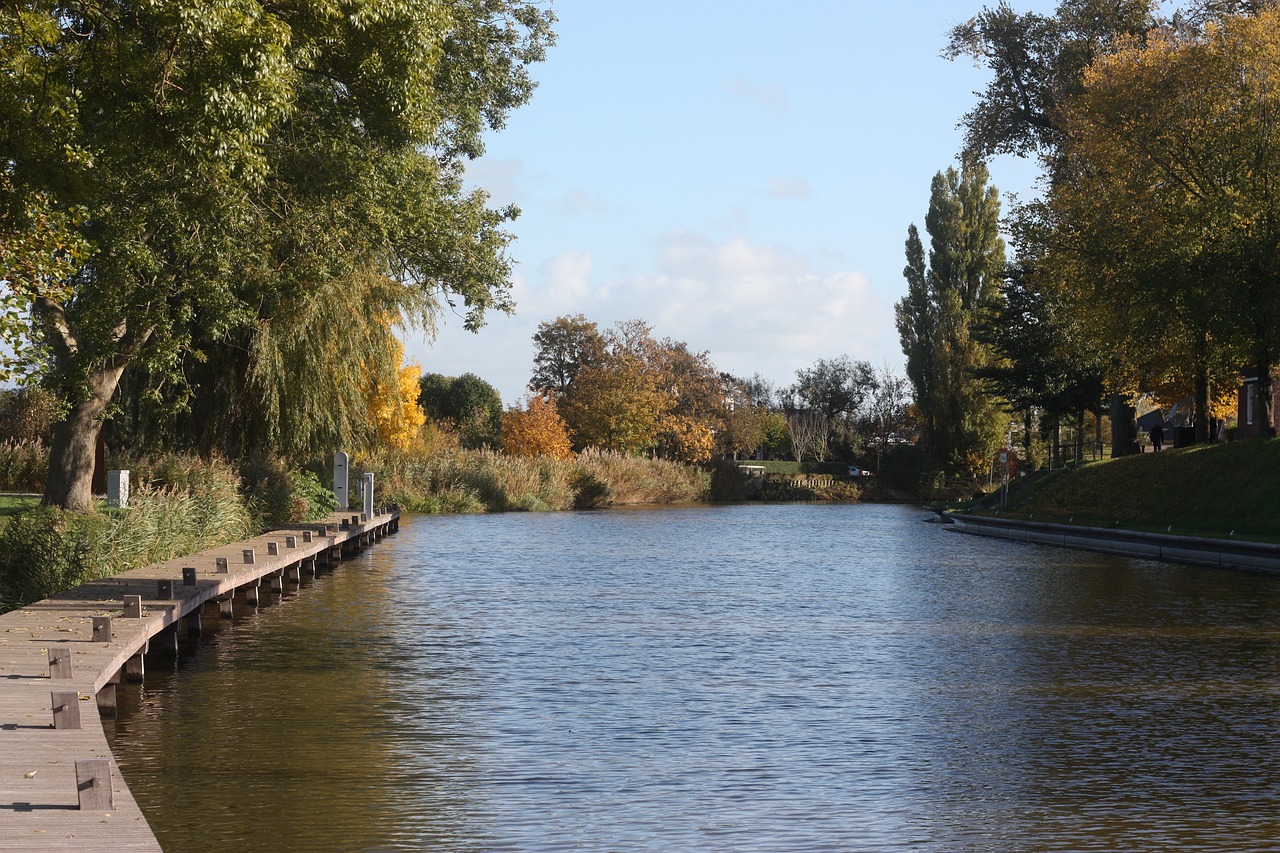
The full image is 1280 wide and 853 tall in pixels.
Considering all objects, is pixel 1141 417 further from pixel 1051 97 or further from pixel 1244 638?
pixel 1244 638

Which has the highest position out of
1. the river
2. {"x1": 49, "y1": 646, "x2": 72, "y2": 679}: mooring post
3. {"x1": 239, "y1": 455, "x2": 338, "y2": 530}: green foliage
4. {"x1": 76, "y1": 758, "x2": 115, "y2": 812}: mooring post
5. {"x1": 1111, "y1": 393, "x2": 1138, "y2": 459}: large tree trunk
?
{"x1": 1111, "y1": 393, "x2": 1138, "y2": 459}: large tree trunk

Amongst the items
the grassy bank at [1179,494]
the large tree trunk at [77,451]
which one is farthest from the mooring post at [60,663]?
the grassy bank at [1179,494]

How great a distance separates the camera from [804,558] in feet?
108

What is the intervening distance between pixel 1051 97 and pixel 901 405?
169ft

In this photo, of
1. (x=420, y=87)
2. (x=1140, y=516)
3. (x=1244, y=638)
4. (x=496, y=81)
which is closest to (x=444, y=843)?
(x=420, y=87)

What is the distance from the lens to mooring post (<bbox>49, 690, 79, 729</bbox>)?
949cm

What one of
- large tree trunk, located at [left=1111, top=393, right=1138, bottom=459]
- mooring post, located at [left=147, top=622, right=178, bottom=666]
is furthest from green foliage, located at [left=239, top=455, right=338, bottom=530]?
large tree trunk, located at [left=1111, top=393, right=1138, bottom=459]

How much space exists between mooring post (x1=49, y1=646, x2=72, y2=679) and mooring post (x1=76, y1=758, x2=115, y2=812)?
364 cm

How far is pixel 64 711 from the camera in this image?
9523mm

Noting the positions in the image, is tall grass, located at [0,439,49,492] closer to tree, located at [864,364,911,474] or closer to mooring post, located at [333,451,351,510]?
mooring post, located at [333,451,351,510]

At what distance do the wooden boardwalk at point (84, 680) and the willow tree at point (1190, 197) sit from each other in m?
24.3

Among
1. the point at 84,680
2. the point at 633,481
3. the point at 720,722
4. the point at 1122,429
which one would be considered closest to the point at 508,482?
the point at 633,481

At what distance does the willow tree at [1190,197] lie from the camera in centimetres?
3522

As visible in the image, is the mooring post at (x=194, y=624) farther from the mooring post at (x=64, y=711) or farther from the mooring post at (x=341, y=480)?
the mooring post at (x=341, y=480)
